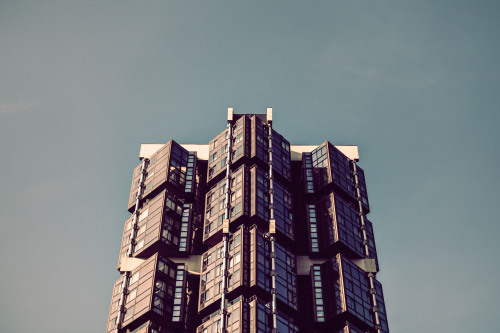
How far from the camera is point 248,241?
105 metres

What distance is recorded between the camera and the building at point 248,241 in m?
102

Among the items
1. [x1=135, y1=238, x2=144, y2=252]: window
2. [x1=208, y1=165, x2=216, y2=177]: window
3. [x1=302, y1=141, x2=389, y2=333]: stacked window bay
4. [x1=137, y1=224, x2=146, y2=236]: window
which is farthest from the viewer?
[x1=208, y1=165, x2=216, y2=177]: window

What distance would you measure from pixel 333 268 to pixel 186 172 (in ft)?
111

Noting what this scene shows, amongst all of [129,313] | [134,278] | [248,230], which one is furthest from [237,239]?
[129,313]

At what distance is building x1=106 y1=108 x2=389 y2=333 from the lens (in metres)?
102

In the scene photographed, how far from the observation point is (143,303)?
103 metres

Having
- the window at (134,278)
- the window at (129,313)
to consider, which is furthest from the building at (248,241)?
the window at (134,278)

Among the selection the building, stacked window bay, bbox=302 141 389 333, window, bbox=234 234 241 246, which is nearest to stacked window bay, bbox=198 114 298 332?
window, bbox=234 234 241 246

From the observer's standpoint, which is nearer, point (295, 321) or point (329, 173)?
point (295, 321)

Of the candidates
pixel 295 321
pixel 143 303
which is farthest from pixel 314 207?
pixel 143 303

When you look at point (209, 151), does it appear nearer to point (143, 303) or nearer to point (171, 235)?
point (171, 235)

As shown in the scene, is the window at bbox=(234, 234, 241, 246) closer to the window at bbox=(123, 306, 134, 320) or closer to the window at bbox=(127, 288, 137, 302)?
the window at bbox=(127, 288, 137, 302)

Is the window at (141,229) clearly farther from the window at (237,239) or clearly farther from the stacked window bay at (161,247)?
the window at (237,239)

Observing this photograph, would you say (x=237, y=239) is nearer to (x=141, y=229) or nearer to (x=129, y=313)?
(x=141, y=229)
